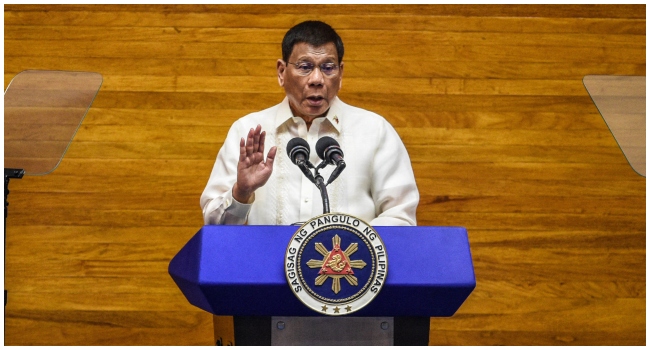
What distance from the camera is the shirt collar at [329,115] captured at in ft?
8.41

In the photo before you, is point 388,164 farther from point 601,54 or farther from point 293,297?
point 601,54

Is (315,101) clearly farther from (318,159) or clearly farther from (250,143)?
(250,143)

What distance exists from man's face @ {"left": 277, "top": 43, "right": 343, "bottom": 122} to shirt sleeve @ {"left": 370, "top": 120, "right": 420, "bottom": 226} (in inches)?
7.3

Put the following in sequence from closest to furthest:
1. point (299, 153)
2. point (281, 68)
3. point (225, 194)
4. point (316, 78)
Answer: point (299, 153) < point (225, 194) < point (316, 78) < point (281, 68)

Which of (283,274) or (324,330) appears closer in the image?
(283,274)

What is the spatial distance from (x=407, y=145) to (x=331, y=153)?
4.76 ft

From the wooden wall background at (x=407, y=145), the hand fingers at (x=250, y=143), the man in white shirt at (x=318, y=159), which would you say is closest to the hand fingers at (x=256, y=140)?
the hand fingers at (x=250, y=143)

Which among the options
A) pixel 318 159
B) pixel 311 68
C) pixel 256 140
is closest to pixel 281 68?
pixel 311 68

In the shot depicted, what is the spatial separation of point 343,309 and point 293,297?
4.0 inches

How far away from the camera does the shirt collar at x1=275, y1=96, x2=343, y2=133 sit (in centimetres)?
256

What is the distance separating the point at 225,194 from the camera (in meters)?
2.30

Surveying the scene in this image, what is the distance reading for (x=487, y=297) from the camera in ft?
11.3

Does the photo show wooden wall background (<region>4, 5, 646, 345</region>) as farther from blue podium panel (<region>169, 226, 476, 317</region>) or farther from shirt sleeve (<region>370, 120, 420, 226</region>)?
blue podium panel (<region>169, 226, 476, 317</region>)

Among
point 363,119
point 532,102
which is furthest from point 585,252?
point 363,119
